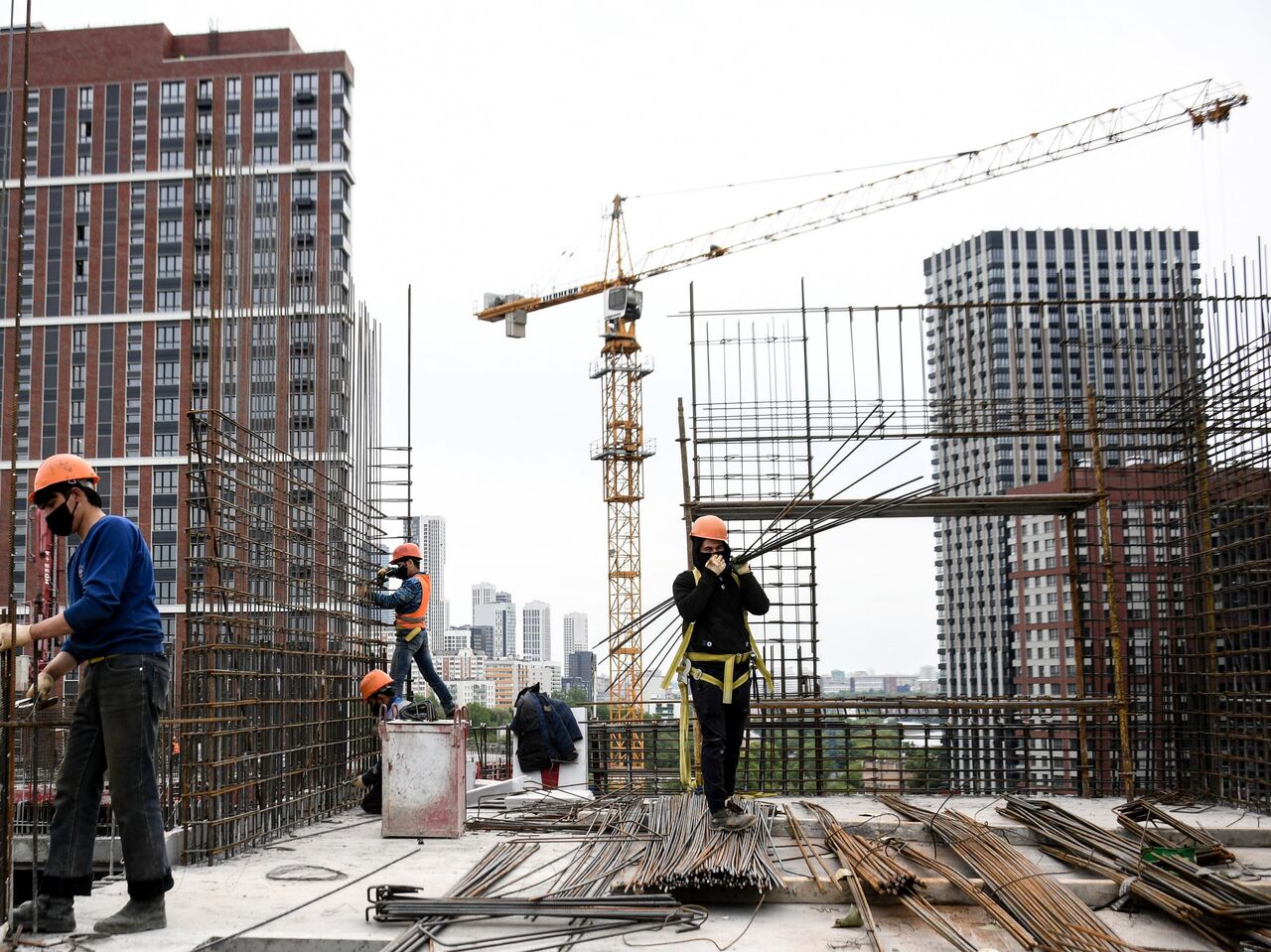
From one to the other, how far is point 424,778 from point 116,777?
3.15 m

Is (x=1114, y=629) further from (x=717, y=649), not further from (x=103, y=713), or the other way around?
(x=103, y=713)

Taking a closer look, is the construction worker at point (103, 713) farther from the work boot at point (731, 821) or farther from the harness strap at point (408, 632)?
the harness strap at point (408, 632)

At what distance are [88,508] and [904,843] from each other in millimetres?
4997

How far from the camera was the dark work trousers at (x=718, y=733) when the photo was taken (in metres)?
7.56

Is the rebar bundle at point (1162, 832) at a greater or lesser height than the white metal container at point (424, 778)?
lesser

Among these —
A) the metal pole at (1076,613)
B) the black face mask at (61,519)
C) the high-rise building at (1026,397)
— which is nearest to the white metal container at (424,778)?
the black face mask at (61,519)

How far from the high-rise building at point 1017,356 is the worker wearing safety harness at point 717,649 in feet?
7.49

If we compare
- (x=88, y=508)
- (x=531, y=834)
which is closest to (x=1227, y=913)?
(x=531, y=834)

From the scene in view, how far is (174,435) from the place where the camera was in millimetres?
72312

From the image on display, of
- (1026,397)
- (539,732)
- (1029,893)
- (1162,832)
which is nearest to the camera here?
(1029,893)

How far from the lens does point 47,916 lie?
5.34 m

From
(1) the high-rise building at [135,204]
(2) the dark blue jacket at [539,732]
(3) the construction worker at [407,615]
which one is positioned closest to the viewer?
(3) the construction worker at [407,615]

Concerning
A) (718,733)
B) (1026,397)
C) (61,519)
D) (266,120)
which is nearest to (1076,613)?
(1026,397)

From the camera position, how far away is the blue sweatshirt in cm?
536
